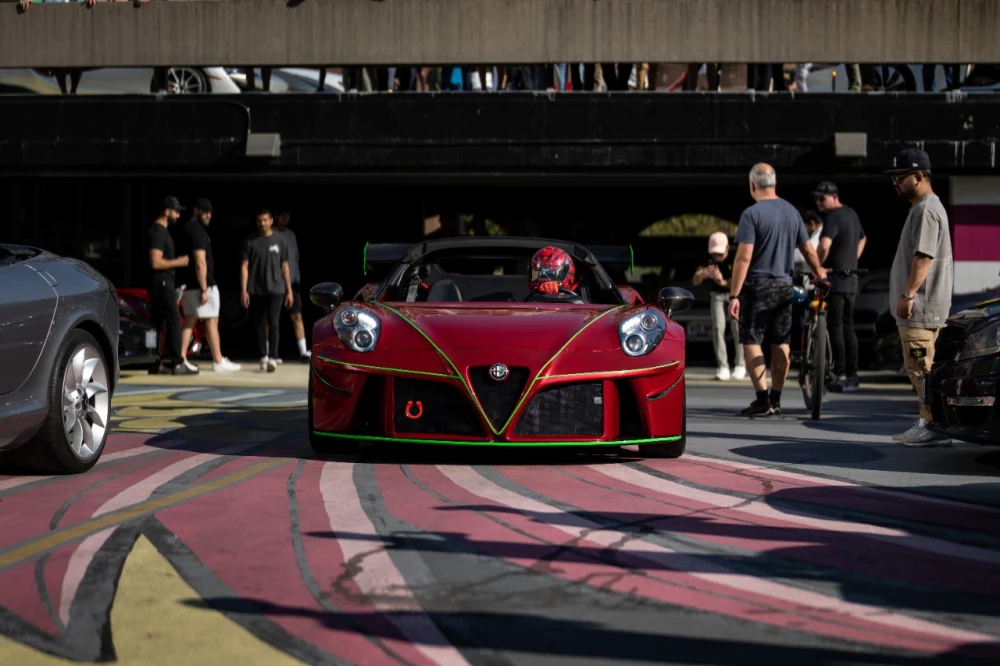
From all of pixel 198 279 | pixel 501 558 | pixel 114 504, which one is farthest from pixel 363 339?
pixel 198 279

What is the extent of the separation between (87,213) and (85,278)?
1554 cm

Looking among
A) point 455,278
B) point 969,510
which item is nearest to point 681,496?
point 969,510

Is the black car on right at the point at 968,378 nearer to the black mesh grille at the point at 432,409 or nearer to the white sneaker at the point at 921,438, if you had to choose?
the white sneaker at the point at 921,438

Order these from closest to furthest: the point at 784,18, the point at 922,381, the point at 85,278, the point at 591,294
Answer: the point at 85,278 → the point at 922,381 → the point at 591,294 → the point at 784,18

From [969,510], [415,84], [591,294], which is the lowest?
[969,510]

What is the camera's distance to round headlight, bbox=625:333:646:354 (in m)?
7.79

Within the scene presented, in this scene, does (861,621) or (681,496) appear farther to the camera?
(681,496)

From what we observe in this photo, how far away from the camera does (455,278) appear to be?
979 cm

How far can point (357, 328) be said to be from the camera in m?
7.88

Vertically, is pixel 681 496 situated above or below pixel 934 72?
below

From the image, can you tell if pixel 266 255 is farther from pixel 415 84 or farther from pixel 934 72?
pixel 934 72

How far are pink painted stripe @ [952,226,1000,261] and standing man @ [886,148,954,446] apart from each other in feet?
37.0

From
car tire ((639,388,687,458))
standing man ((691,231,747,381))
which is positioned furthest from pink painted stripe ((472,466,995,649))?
standing man ((691,231,747,381))

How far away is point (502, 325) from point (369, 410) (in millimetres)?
804
